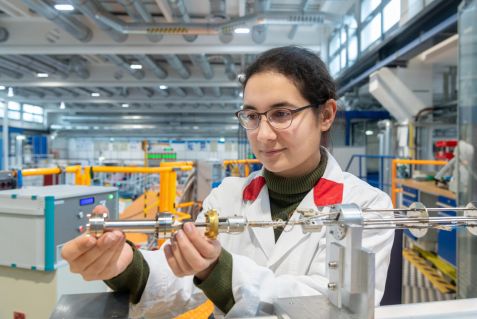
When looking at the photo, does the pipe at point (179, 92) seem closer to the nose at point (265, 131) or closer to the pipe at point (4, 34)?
the pipe at point (4, 34)

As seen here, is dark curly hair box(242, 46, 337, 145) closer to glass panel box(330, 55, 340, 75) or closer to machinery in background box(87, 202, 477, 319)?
machinery in background box(87, 202, 477, 319)

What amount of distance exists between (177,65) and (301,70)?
6.79m

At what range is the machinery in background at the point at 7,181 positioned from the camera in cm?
264

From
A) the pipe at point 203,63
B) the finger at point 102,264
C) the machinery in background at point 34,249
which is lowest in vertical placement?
the machinery in background at point 34,249

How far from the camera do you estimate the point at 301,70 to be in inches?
38.9

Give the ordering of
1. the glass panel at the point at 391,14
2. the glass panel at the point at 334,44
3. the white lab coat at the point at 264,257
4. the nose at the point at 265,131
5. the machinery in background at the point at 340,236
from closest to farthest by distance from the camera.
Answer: the machinery in background at the point at 340,236 < the white lab coat at the point at 264,257 < the nose at the point at 265,131 < the glass panel at the point at 391,14 < the glass panel at the point at 334,44

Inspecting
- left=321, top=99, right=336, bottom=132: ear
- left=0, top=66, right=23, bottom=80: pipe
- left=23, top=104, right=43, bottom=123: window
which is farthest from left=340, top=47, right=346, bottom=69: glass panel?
left=23, top=104, right=43, bottom=123: window

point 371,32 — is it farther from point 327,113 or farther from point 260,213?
point 260,213

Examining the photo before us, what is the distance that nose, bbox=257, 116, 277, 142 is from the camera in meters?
0.92

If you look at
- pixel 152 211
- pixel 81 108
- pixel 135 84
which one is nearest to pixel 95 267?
pixel 152 211

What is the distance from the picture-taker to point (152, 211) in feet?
14.0

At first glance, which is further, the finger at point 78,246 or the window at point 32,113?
the window at point 32,113

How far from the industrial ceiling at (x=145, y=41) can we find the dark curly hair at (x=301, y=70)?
1.35m

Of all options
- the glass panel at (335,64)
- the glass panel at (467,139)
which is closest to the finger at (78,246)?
the glass panel at (467,139)
